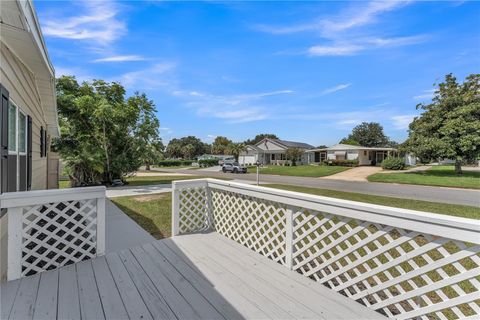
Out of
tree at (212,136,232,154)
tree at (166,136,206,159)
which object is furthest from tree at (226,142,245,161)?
tree at (166,136,206,159)

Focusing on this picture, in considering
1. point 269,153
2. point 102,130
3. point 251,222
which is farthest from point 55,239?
point 269,153

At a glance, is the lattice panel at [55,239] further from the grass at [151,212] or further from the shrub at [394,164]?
the shrub at [394,164]

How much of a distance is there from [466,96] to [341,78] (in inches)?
575

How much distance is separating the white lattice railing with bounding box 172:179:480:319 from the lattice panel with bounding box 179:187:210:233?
0.06 ft

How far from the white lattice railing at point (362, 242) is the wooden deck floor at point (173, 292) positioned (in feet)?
0.78

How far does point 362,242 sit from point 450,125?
22966 millimetres

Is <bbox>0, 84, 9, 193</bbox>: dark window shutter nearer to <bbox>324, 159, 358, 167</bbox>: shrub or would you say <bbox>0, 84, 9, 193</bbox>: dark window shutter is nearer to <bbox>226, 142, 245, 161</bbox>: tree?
<bbox>324, 159, 358, 167</bbox>: shrub

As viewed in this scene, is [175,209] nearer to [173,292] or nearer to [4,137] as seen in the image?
[173,292]

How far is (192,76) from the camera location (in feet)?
38.2

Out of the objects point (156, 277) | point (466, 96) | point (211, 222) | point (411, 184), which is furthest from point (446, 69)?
point (156, 277)

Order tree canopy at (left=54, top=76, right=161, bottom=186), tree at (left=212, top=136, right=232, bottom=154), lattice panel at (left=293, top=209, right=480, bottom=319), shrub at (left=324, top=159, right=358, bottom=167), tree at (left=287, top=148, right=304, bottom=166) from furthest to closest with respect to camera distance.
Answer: tree at (left=212, top=136, right=232, bottom=154), tree at (left=287, top=148, right=304, bottom=166), shrub at (left=324, top=159, right=358, bottom=167), tree canopy at (left=54, top=76, right=161, bottom=186), lattice panel at (left=293, top=209, right=480, bottom=319)

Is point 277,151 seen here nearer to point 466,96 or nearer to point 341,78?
point 466,96

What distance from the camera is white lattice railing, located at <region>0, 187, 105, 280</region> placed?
8.77 ft

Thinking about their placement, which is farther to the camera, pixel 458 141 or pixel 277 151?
pixel 277 151
